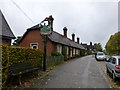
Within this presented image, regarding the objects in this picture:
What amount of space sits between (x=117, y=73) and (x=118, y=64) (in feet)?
1.70

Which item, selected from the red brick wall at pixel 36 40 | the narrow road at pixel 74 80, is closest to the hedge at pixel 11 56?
the narrow road at pixel 74 80

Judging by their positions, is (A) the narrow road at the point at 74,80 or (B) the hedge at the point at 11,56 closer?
(B) the hedge at the point at 11,56

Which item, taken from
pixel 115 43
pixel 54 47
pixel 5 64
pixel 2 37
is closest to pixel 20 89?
pixel 5 64

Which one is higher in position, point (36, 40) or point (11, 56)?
point (36, 40)

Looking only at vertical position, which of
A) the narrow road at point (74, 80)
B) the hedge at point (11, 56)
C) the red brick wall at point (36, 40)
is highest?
the red brick wall at point (36, 40)

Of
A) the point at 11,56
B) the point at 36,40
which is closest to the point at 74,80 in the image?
the point at 11,56

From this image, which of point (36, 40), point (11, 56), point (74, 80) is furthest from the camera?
point (36, 40)

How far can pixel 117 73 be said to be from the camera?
19.4 ft

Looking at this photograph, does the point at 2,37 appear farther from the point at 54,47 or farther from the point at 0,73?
the point at 54,47

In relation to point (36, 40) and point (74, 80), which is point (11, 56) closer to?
point (74, 80)

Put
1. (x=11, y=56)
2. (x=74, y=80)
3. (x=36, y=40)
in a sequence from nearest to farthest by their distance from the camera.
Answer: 1. (x=11, y=56)
2. (x=74, y=80)
3. (x=36, y=40)

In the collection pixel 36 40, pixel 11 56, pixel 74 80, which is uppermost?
pixel 36 40

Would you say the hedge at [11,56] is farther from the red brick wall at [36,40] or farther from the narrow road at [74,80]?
the red brick wall at [36,40]

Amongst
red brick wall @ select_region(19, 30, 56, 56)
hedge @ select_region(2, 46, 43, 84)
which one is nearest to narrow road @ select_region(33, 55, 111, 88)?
hedge @ select_region(2, 46, 43, 84)
